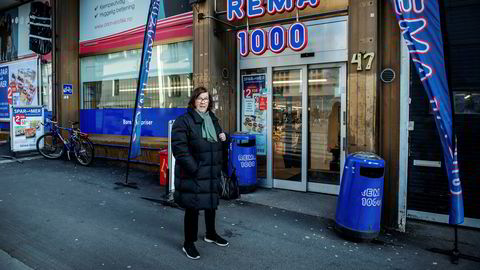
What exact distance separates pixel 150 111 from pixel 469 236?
7252mm

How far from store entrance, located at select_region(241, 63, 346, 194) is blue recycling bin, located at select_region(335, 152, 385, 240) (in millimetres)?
2129

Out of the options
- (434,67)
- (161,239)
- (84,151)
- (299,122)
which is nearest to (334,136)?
(299,122)

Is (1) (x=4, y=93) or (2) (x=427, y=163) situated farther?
(1) (x=4, y=93)

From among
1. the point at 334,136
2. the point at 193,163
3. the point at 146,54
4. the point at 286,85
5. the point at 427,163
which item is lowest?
the point at 427,163

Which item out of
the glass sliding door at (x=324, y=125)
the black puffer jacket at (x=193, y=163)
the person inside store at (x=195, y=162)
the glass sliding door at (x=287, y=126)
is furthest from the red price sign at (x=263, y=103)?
the black puffer jacket at (x=193, y=163)

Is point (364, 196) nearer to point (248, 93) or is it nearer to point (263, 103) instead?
point (263, 103)

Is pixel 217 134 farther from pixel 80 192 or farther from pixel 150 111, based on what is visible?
pixel 150 111

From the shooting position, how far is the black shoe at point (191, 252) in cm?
410

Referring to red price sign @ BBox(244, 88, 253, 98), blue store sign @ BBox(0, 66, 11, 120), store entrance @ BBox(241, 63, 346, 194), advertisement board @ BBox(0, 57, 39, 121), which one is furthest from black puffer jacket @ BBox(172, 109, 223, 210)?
blue store sign @ BBox(0, 66, 11, 120)

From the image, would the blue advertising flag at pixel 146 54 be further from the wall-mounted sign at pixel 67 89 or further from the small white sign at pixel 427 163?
the small white sign at pixel 427 163

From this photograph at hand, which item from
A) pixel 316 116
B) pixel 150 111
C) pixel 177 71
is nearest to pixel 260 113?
pixel 316 116

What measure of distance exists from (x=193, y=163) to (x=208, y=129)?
44 cm

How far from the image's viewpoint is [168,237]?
4.76m

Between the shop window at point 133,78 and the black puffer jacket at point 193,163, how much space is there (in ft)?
16.0
